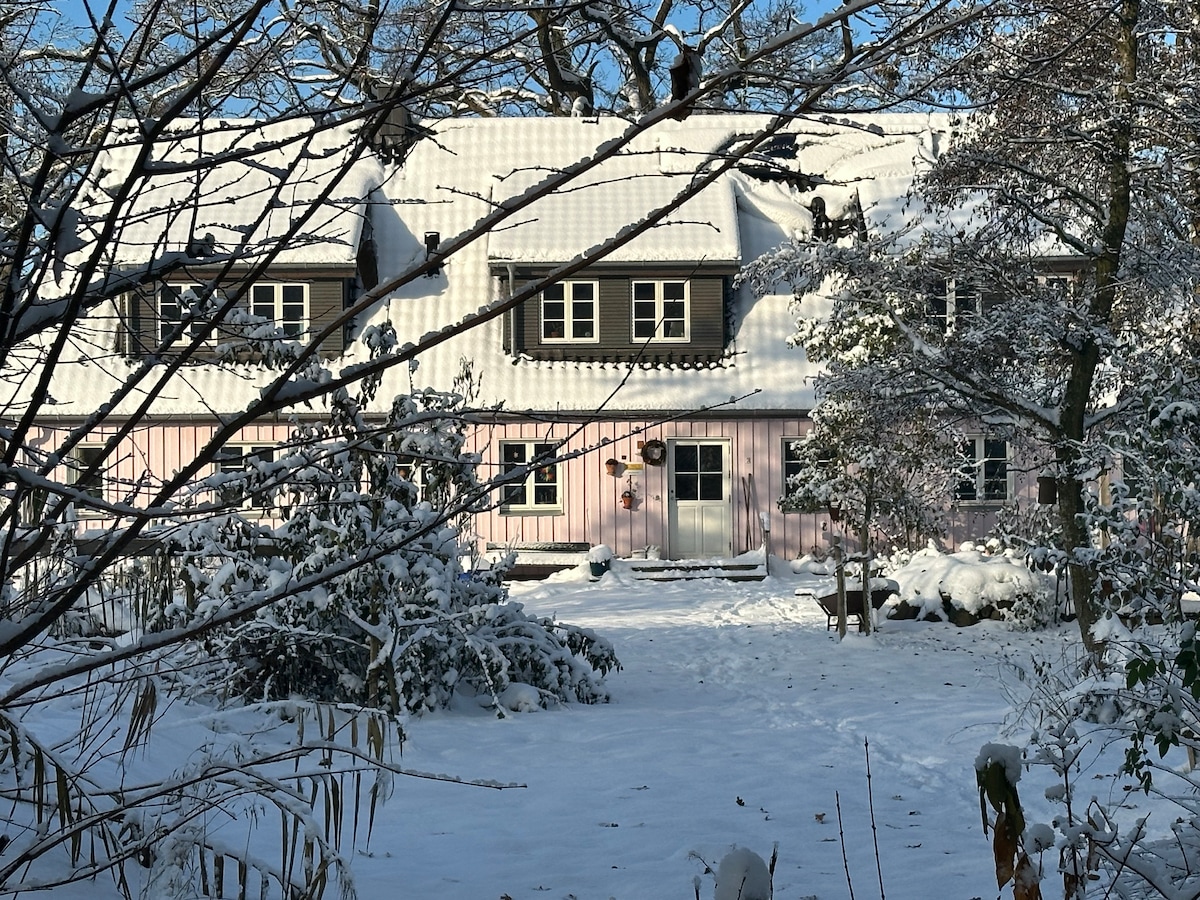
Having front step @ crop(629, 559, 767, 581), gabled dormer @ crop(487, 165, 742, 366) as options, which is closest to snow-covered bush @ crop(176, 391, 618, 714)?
front step @ crop(629, 559, 767, 581)

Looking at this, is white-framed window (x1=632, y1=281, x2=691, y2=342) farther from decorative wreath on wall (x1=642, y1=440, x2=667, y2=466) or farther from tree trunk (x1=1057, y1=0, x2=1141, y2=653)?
tree trunk (x1=1057, y1=0, x2=1141, y2=653)

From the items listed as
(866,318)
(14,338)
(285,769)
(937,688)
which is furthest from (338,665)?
(866,318)

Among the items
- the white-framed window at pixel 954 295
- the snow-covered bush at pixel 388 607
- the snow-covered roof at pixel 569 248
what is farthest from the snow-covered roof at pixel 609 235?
the snow-covered bush at pixel 388 607

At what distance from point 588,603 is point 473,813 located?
9588mm

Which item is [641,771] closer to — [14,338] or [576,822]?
[576,822]

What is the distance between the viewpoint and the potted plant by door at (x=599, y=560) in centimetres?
1770

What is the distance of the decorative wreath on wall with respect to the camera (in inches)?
743

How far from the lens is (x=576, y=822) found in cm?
564

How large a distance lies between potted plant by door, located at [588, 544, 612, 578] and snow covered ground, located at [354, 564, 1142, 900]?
19.4 ft

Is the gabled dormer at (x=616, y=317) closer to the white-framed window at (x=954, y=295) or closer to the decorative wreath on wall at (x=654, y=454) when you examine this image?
the decorative wreath on wall at (x=654, y=454)

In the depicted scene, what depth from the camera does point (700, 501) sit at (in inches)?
753

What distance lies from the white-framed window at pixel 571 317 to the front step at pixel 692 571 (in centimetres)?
390

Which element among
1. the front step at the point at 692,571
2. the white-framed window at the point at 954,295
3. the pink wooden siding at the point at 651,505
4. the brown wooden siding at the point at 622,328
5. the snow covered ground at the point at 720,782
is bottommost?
the snow covered ground at the point at 720,782

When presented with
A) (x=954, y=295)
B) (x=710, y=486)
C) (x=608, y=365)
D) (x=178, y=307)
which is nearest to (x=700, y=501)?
(x=710, y=486)
